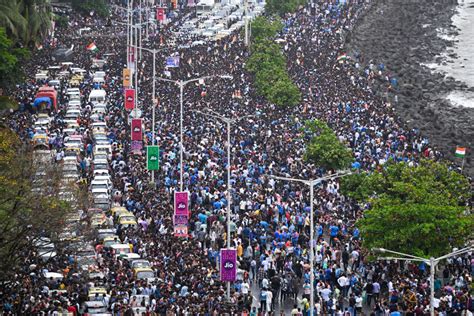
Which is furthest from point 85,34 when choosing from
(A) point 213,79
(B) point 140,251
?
(B) point 140,251

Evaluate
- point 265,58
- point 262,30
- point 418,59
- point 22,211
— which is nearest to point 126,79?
point 265,58

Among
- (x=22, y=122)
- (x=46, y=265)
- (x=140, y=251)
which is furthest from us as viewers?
(x=22, y=122)

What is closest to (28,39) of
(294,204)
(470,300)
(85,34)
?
(85,34)

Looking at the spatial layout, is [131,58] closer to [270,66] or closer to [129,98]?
[270,66]

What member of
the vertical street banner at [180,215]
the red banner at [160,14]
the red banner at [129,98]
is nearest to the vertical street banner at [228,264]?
the vertical street banner at [180,215]

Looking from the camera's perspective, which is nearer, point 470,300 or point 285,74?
point 470,300

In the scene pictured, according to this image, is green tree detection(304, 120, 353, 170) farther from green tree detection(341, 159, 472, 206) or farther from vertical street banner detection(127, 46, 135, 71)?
vertical street banner detection(127, 46, 135, 71)

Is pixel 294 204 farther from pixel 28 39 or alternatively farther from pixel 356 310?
pixel 28 39

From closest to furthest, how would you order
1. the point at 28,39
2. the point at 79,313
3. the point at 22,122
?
the point at 79,313, the point at 22,122, the point at 28,39
